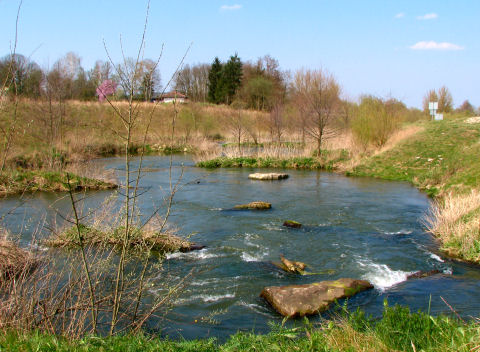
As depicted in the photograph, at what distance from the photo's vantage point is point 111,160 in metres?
27.0

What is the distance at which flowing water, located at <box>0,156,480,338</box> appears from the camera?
22.1 feet

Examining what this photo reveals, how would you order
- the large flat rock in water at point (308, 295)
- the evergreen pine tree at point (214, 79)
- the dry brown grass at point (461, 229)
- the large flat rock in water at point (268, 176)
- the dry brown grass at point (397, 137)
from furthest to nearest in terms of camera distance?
the evergreen pine tree at point (214, 79)
the dry brown grass at point (397, 137)
the large flat rock in water at point (268, 176)
the dry brown grass at point (461, 229)
the large flat rock in water at point (308, 295)

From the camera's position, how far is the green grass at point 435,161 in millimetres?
16234

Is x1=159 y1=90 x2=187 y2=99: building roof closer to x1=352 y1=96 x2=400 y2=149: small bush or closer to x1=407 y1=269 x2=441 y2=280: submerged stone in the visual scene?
x1=407 y1=269 x2=441 y2=280: submerged stone

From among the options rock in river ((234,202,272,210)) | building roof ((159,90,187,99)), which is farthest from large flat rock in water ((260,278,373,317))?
rock in river ((234,202,272,210))

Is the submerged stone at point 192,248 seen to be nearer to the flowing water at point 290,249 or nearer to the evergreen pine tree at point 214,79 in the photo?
the flowing water at point 290,249

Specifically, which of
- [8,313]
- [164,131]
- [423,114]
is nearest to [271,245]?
[8,313]

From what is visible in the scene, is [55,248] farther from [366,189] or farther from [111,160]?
[111,160]

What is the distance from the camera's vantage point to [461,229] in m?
9.67

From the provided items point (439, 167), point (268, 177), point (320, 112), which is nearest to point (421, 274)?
point (439, 167)

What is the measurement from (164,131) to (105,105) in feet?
26.9

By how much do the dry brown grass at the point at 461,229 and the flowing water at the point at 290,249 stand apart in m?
0.37

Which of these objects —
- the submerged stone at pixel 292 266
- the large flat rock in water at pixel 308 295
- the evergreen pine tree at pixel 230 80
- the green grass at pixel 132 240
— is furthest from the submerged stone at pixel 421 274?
the evergreen pine tree at pixel 230 80

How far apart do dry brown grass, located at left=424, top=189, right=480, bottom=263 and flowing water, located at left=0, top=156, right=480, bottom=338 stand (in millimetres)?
365
